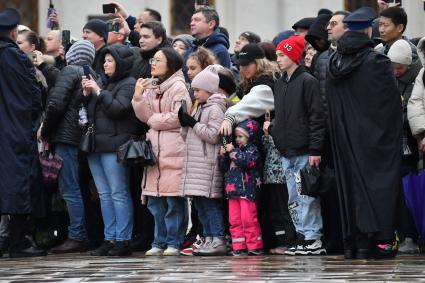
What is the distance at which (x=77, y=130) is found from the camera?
16516mm

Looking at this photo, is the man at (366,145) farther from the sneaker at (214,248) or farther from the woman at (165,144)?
the woman at (165,144)

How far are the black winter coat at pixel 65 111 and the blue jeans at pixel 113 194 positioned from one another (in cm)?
39

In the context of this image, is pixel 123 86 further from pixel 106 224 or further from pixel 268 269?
pixel 268 269

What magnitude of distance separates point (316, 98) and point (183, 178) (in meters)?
1.49

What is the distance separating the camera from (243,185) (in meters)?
15.5

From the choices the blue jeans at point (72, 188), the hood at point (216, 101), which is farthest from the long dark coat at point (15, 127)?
the hood at point (216, 101)

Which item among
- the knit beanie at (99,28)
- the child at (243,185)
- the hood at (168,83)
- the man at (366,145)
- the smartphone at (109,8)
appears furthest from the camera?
the smartphone at (109,8)

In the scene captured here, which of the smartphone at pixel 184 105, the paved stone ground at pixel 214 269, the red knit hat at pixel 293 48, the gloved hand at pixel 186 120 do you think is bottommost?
the paved stone ground at pixel 214 269

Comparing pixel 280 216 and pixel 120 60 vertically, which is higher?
pixel 120 60

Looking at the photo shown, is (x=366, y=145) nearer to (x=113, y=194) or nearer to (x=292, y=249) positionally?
(x=292, y=249)

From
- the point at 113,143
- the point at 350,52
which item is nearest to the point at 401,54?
the point at 350,52

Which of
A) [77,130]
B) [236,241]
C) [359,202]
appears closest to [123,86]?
[77,130]

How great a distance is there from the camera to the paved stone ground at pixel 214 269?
12883mm

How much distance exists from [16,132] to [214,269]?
3.10 m
